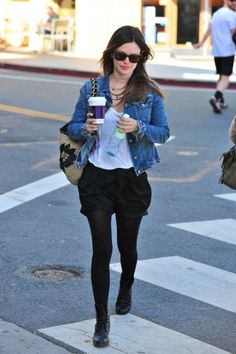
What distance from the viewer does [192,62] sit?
88.2ft

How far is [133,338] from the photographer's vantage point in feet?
17.0

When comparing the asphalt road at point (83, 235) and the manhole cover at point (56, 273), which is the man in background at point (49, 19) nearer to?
the asphalt road at point (83, 235)

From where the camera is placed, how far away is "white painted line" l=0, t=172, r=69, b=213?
885cm

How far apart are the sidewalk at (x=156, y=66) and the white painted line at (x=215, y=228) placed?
1234 centimetres

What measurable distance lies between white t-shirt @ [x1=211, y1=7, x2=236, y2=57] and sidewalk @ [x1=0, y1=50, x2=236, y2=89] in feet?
14.3

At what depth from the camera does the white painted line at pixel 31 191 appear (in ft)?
29.0

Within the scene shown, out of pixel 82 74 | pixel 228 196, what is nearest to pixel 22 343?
pixel 228 196

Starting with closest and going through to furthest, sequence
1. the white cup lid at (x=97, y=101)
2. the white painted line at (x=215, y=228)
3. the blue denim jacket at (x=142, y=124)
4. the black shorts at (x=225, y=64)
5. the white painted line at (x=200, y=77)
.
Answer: the white cup lid at (x=97, y=101) < the blue denim jacket at (x=142, y=124) < the white painted line at (x=215, y=228) < the black shorts at (x=225, y=64) < the white painted line at (x=200, y=77)

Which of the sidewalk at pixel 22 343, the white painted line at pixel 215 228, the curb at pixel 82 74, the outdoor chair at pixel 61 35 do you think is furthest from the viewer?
the outdoor chair at pixel 61 35

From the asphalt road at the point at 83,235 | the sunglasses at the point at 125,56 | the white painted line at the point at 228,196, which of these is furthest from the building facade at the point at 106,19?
the sunglasses at the point at 125,56

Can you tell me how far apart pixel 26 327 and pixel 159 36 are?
26.8 meters

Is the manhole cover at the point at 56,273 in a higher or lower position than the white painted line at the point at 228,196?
higher

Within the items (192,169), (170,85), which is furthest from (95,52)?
(192,169)


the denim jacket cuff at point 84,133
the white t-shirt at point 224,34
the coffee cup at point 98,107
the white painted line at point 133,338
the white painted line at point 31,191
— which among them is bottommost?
the white painted line at point 31,191
